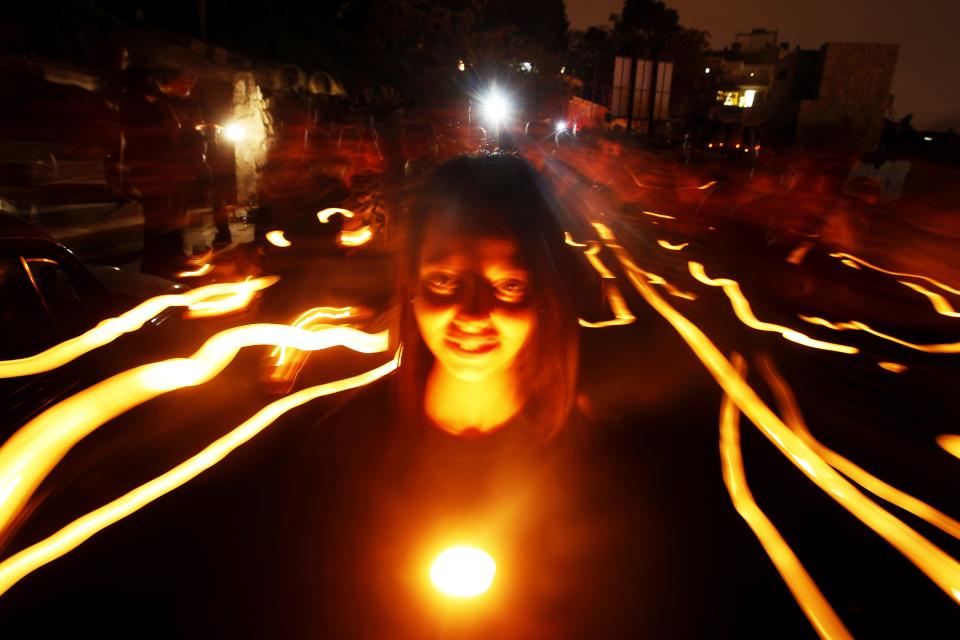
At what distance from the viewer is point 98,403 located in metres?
3.08

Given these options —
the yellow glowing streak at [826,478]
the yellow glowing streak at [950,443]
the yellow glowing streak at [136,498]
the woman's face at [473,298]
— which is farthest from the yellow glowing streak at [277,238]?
the yellow glowing streak at [950,443]

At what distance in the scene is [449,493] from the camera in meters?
2.40

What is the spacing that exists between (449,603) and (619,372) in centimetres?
296

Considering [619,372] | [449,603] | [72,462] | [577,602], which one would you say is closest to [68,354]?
[72,462]

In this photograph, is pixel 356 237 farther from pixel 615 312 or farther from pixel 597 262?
pixel 615 312

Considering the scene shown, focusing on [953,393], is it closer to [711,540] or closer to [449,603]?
[711,540]

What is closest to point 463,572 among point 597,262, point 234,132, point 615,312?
point 615,312

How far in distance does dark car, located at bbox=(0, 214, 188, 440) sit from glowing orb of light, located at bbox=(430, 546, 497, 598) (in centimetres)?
196

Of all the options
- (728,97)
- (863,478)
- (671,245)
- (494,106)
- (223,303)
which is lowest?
(671,245)

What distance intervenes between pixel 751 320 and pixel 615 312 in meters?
1.63

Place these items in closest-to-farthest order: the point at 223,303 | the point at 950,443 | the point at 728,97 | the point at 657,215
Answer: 1. the point at 950,443
2. the point at 223,303
3. the point at 657,215
4. the point at 728,97

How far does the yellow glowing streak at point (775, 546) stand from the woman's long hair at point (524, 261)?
3.53 feet

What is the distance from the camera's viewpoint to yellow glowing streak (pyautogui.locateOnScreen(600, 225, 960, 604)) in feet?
8.60

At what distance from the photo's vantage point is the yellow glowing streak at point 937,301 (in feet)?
26.6
